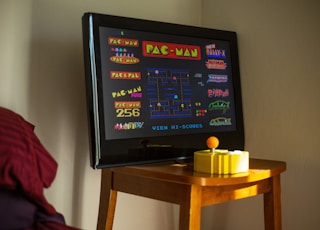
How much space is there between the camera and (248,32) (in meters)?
1.72

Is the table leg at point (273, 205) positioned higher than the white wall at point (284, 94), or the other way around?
the white wall at point (284, 94)

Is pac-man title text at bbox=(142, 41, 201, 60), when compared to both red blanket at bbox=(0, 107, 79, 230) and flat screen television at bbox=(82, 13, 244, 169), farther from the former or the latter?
red blanket at bbox=(0, 107, 79, 230)

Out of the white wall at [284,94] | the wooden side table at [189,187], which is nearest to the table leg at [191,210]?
the wooden side table at [189,187]

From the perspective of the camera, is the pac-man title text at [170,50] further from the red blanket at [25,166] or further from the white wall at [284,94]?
the red blanket at [25,166]

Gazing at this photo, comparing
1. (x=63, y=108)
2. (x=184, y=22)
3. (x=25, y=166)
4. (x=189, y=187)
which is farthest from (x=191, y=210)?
(x=184, y=22)

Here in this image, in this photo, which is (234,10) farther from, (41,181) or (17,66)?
(41,181)

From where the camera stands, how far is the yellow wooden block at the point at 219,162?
1.18 metres

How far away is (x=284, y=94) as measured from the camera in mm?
1615

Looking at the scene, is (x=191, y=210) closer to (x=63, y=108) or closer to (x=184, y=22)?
(x=63, y=108)

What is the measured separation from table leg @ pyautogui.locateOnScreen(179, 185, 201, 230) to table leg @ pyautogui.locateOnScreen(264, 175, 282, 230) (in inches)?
15.2

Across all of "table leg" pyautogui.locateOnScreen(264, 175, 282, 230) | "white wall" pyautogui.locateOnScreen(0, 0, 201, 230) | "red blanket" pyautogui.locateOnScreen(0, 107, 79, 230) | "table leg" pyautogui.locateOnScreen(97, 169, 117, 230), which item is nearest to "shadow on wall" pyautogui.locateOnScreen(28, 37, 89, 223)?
"white wall" pyautogui.locateOnScreen(0, 0, 201, 230)

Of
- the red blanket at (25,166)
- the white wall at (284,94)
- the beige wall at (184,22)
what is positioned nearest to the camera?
the red blanket at (25,166)

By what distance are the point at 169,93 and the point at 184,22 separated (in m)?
0.56

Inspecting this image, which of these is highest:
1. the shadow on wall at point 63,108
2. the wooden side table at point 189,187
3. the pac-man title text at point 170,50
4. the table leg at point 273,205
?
the pac-man title text at point 170,50
